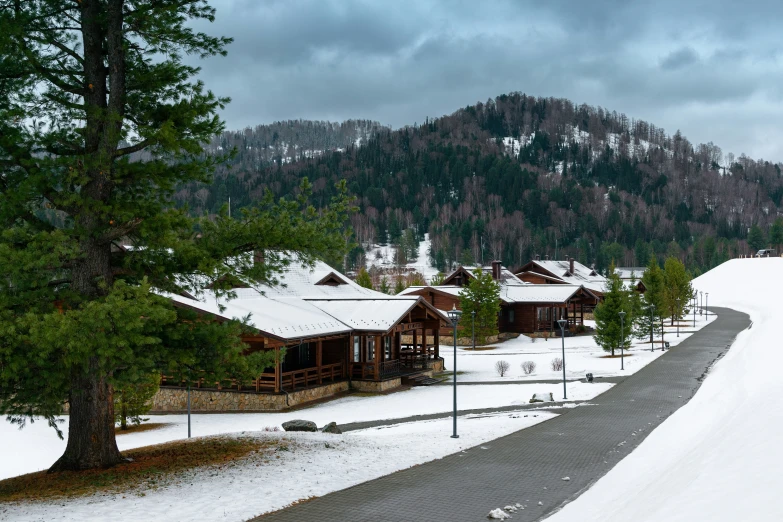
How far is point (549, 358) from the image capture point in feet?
133

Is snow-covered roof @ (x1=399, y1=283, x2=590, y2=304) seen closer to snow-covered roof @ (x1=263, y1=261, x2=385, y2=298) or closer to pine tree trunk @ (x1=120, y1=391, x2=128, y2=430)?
snow-covered roof @ (x1=263, y1=261, x2=385, y2=298)

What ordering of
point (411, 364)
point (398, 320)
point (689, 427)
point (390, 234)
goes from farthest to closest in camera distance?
point (390, 234)
point (411, 364)
point (398, 320)
point (689, 427)

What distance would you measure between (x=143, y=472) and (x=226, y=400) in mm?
14383

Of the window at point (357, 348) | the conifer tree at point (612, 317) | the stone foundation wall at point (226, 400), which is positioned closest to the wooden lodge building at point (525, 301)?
the conifer tree at point (612, 317)

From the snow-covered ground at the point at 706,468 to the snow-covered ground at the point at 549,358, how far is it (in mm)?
8849

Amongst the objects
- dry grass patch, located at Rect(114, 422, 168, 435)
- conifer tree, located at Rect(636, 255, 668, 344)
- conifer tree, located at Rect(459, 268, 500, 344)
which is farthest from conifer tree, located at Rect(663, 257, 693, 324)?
dry grass patch, located at Rect(114, 422, 168, 435)

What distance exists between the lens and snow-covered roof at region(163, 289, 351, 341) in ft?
84.5

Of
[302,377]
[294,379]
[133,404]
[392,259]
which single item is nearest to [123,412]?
[133,404]

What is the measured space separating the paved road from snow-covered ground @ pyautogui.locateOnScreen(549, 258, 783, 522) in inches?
20.1

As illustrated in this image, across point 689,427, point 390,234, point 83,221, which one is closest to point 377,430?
point 689,427

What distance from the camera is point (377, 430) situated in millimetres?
19938

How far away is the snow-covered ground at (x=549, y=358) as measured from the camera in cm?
3341

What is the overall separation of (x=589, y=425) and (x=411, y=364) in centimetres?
1615

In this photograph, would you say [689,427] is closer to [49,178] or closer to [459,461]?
[459,461]
